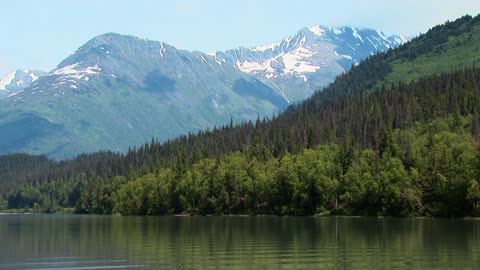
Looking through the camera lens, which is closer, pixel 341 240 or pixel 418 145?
pixel 341 240

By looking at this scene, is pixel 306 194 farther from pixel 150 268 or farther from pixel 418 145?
pixel 150 268

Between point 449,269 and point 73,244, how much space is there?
5257 cm

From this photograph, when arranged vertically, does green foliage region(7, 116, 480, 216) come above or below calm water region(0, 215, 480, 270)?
above

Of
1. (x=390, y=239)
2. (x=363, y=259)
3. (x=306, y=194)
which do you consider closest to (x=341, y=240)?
(x=390, y=239)

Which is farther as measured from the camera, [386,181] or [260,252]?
[386,181]

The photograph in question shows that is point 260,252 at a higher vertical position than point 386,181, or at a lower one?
lower

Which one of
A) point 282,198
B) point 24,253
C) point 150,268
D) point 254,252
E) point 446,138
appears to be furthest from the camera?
point 282,198

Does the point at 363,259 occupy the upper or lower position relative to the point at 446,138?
lower

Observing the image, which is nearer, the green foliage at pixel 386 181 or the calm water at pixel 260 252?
the calm water at pixel 260 252

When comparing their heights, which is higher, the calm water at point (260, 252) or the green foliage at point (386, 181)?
the green foliage at point (386, 181)

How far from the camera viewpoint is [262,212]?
196625mm

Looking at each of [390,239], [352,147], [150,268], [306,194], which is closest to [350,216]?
[306,194]

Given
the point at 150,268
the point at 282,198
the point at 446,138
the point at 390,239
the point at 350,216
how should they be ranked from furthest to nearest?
the point at 282,198, the point at 446,138, the point at 350,216, the point at 390,239, the point at 150,268

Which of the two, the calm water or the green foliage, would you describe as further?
the green foliage
